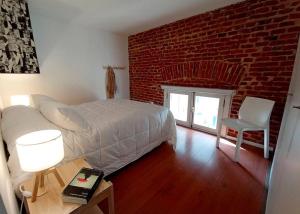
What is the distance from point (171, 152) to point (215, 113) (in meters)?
1.24

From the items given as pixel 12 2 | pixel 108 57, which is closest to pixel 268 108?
pixel 108 57

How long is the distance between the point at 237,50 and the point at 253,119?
1.11 metres

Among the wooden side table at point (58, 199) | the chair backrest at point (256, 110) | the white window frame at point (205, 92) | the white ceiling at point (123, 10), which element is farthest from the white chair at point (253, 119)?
the wooden side table at point (58, 199)

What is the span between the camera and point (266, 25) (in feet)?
6.74

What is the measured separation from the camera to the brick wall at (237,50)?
1.98 meters

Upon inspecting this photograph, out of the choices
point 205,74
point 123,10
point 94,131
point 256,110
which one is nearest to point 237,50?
point 205,74

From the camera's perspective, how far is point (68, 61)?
3000mm

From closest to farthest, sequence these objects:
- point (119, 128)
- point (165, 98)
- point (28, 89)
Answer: point (119, 128) < point (28, 89) < point (165, 98)

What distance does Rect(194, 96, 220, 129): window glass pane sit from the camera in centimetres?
285

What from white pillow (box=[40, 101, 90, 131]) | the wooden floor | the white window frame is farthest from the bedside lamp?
the white window frame

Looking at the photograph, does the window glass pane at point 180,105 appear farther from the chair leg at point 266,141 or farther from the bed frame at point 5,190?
the bed frame at point 5,190

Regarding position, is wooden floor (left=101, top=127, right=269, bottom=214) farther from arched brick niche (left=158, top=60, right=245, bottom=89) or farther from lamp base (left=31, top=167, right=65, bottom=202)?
arched brick niche (left=158, top=60, right=245, bottom=89)

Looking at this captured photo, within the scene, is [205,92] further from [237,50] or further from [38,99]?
[38,99]

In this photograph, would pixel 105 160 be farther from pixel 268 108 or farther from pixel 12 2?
pixel 12 2
